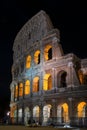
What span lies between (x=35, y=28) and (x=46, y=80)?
9335 mm

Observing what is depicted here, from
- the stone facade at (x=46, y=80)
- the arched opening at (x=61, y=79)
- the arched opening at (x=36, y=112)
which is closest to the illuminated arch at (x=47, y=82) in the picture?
the stone facade at (x=46, y=80)

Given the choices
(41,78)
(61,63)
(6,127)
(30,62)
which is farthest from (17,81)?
(6,127)

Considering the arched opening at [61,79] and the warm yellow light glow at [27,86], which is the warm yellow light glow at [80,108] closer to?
the arched opening at [61,79]

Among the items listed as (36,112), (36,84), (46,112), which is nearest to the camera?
(46,112)

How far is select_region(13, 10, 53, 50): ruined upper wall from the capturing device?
4069cm

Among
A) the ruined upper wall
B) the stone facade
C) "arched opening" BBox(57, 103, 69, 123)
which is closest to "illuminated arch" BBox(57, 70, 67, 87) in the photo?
the stone facade

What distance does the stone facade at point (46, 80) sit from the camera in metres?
33.1

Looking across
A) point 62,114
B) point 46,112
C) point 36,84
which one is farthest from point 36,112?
point 62,114

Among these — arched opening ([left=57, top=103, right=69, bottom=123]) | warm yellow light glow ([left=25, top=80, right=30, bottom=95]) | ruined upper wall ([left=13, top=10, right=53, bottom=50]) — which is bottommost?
arched opening ([left=57, top=103, right=69, bottom=123])

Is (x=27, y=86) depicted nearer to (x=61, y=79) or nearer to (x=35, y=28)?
(x=61, y=79)

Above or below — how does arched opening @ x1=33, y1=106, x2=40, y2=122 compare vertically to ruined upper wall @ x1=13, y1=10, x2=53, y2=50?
below

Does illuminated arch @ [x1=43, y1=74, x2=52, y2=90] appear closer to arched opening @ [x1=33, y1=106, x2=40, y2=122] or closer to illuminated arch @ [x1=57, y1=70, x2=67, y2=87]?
illuminated arch @ [x1=57, y1=70, x2=67, y2=87]

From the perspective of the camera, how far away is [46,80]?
3834 cm

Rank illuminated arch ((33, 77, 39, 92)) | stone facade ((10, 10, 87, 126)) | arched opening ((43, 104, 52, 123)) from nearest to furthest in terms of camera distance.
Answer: stone facade ((10, 10, 87, 126))
arched opening ((43, 104, 52, 123))
illuminated arch ((33, 77, 39, 92))
